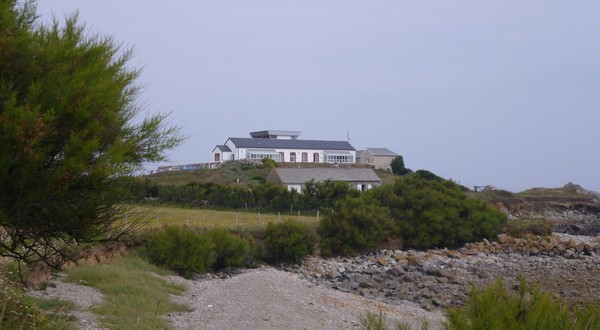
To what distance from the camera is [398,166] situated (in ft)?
295

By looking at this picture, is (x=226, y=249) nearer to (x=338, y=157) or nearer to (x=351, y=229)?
(x=351, y=229)

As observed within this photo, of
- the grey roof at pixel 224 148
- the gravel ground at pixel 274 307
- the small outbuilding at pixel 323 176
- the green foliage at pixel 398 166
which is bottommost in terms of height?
the gravel ground at pixel 274 307

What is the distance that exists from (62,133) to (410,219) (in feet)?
126

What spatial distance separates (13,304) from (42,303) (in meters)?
3.59

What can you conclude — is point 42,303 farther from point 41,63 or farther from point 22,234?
point 41,63

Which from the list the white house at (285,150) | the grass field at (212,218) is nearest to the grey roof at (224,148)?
the white house at (285,150)

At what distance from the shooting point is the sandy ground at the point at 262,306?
57.3 feet

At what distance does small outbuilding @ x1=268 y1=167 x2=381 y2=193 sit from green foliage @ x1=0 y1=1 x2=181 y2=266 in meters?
54.4

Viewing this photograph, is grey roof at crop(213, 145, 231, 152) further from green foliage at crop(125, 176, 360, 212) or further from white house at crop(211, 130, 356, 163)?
green foliage at crop(125, 176, 360, 212)

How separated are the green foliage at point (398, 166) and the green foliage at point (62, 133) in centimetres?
7879

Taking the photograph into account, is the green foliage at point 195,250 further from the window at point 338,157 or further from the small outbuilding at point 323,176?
the window at point 338,157

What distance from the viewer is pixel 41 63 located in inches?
385

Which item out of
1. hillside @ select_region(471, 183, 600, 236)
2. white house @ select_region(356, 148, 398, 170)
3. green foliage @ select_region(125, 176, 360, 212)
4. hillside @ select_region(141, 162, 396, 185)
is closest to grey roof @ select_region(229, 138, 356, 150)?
white house @ select_region(356, 148, 398, 170)

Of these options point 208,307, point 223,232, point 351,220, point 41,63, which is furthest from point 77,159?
point 351,220
